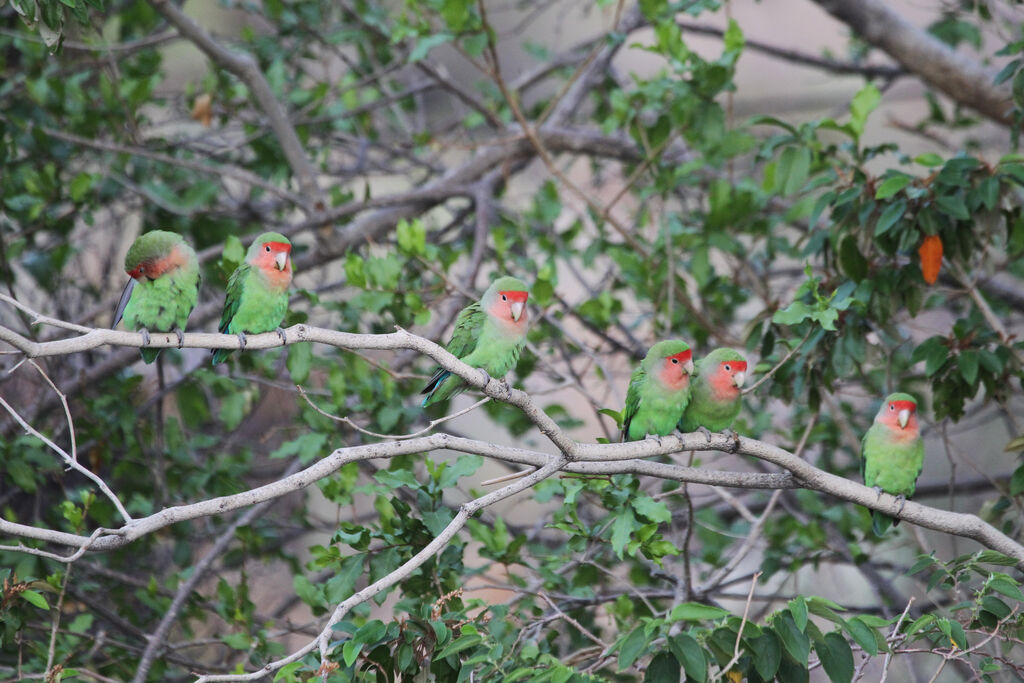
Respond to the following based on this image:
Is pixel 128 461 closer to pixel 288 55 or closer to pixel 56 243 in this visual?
pixel 56 243

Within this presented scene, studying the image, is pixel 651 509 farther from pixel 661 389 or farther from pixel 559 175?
pixel 559 175

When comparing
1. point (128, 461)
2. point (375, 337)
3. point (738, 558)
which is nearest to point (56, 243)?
point (128, 461)

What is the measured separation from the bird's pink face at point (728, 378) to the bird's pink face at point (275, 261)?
137 centimetres

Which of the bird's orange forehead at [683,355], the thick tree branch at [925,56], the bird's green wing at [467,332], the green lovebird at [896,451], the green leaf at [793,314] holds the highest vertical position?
the thick tree branch at [925,56]

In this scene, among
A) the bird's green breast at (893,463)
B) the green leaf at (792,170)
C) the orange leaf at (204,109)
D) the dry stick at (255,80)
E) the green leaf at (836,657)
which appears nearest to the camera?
the green leaf at (836,657)

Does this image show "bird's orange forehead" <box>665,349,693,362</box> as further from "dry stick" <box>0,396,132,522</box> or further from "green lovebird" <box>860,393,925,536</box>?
"dry stick" <box>0,396,132,522</box>

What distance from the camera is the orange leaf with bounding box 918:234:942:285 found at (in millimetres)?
3188

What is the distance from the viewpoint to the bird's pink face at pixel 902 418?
303cm

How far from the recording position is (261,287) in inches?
108

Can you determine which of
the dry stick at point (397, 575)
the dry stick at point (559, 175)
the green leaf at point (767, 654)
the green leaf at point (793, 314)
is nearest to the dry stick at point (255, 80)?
the dry stick at point (559, 175)

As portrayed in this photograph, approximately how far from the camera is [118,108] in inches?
179

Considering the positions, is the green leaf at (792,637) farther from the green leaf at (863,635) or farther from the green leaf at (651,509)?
the green leaf at (651,509)

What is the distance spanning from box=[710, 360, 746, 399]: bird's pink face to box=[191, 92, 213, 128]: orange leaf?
3078 mm

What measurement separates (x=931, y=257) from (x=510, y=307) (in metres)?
1.51
